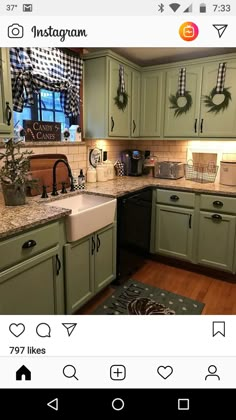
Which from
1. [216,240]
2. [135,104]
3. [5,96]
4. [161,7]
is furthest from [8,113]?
[216,240]

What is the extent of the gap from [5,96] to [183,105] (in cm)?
168

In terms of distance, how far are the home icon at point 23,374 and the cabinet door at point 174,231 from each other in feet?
6.96

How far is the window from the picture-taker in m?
1.95

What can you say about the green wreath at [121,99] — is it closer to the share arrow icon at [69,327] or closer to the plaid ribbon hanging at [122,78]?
the plaid ribbon hanging at [122,78]

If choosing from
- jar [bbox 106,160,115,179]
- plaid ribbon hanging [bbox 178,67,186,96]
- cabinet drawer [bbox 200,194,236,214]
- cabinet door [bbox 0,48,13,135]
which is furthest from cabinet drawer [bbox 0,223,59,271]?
plaid ribbon hanging [bbox 178,67,186,96]

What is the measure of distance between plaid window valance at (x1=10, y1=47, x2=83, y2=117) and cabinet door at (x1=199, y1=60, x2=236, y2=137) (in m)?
1.13

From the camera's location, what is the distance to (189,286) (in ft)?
7.33

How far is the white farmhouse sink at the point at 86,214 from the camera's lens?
60.7 inches

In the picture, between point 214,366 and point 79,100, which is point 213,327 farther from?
point 79,100

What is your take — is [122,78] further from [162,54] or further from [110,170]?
[110,170]

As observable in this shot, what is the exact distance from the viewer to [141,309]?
1.88 meters

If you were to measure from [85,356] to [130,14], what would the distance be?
0.52 meters

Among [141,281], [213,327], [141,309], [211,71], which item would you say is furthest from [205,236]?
[213,327]

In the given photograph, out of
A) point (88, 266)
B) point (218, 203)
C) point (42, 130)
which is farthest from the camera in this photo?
point (218, 203)
